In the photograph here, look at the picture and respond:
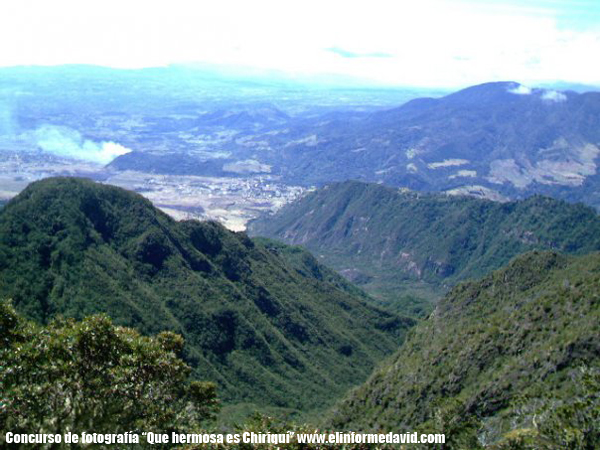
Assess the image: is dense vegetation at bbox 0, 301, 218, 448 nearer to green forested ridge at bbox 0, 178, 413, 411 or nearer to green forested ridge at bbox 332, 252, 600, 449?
green forested ridge at bbox 332, 252, 600, 449

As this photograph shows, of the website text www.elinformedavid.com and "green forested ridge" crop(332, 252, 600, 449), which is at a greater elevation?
the website text www.elinformedavid.com

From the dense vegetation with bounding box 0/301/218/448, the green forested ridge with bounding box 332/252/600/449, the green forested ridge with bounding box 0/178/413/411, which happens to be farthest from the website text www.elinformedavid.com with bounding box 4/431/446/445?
the green forested ridge with bounding box 0/178/413/411

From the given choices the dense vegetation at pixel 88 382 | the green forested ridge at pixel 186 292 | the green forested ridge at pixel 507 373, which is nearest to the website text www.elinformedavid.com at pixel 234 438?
the dense vegetation at pixel 88 382

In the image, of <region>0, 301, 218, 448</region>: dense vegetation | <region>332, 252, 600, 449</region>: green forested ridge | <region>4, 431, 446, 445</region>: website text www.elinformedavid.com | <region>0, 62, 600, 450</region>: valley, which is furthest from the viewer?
<region>332, 252, 600, 449</region>: green forested ridge

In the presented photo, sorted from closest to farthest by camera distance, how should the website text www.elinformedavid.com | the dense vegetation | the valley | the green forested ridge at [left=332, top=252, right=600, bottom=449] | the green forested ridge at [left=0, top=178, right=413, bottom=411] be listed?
the dense vegetation
the website text www.elinformedavid.com
the valley
the green forested ridge at [left=332, top=252, right=600, bottom=449]
the green forested ridge at [left=0, top=178, right=413, bottom=411]

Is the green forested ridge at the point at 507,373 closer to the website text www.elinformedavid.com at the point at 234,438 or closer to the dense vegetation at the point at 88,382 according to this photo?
the website text www.elinformedavid.com at the point at 234,438
